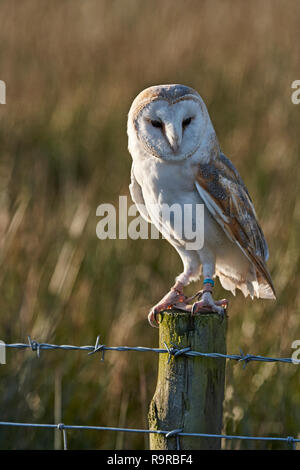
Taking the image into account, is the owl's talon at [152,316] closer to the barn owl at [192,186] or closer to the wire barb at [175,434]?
the barn owl at [192,186]

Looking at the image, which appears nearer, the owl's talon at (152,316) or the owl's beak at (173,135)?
the owl's beak at (173,135)

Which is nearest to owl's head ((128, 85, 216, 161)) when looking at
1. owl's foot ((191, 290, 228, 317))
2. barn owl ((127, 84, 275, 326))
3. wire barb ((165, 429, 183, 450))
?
barn owl ((127, 84, 275, 326))

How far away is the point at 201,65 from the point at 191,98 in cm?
594

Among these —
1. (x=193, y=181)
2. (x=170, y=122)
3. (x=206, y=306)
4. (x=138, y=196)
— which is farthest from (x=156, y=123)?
(x=206, y=306)

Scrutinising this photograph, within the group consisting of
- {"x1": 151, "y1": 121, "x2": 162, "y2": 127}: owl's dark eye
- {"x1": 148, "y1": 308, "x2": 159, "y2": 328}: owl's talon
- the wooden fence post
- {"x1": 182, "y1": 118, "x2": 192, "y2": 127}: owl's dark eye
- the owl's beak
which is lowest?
the wooden fence post

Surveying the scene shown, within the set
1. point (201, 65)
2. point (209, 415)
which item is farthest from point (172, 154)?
point (201, 65)

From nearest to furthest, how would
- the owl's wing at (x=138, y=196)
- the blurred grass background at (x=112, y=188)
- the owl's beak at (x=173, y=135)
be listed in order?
the owl's beak at (x=173, y=135), the owl's wing at (x=138, y=196), the blurred grass background at (x=112, y=188)

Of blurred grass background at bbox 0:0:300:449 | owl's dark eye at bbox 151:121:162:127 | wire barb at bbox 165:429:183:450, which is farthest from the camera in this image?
blurred grass background at bbox 0:0:300:449

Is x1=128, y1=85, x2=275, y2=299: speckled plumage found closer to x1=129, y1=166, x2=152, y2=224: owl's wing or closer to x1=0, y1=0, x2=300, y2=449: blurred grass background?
x1=129, y1=166, x2=152, y2=224: owl's wing

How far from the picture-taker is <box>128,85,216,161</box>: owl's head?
2.41 m

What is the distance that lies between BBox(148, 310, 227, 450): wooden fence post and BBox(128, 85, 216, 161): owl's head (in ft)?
2.13

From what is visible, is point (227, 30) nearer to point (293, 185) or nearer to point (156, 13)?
point (156, 13)

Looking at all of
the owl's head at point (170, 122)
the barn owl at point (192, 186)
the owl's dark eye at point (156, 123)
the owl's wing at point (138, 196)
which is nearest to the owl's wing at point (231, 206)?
the barn owl at point (192, 186)

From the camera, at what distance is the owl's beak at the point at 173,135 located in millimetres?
2381
